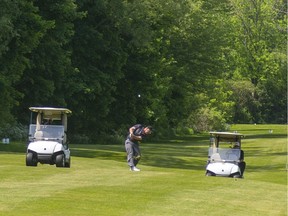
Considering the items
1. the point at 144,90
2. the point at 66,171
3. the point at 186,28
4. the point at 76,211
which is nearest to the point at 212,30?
the point at 186,28

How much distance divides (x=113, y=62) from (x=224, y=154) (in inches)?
937

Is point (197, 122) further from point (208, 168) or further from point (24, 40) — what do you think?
point (208, 168)

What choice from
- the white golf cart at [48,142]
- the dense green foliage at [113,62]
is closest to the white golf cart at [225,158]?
the white golf cart at [48,142]

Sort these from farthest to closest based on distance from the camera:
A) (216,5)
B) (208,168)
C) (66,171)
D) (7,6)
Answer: (216,5) → (7,6) → (208,168) → (66,171)

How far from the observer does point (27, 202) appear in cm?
1592

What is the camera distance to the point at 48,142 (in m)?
26.8

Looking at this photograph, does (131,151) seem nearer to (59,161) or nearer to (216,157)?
(59,161)

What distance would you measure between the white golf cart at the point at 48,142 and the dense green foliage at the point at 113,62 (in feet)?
35.5

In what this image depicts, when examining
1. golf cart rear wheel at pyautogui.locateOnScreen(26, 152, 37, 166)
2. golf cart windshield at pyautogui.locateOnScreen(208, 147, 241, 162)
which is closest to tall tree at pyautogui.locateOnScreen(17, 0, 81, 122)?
golf cart windshield at pyautogui.locateOnScreen(208, 147, 241, 162)

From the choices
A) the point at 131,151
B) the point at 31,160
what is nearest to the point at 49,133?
the point at 31,160

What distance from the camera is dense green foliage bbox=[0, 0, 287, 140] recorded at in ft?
138

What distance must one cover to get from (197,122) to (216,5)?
21.6 meters

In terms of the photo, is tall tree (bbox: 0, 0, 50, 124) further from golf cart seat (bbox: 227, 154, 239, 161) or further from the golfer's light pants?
the golfer's light pants

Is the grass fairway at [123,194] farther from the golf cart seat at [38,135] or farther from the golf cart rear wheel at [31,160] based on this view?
→ the golf cart seat at [38,135]
